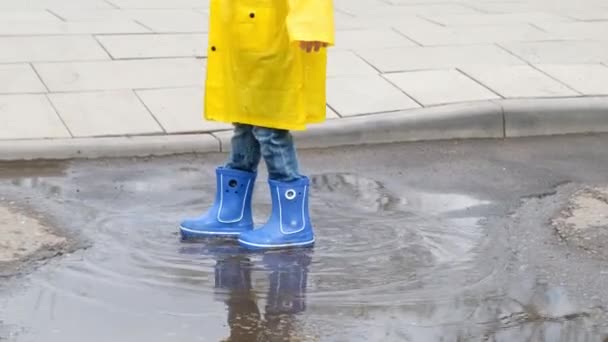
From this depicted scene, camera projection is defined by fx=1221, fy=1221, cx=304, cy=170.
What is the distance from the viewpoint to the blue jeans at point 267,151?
5180 millimetres

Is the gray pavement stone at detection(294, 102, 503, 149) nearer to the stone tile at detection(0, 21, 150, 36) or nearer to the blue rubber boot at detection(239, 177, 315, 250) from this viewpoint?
the blue rubber boot at detection(239, 177, 315, 250)

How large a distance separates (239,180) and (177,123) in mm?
1752

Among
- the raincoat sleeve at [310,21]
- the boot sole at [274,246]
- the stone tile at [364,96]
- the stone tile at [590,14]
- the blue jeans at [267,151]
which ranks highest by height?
the raincoat sleeve at [310,21]

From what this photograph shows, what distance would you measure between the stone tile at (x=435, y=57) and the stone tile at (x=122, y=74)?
A: 49.3 inches

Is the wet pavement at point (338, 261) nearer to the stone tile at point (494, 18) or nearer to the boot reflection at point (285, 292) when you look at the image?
the boot reflection at point (285, 292)

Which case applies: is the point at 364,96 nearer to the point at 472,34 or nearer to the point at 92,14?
the point at 472,34

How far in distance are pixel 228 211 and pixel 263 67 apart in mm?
712

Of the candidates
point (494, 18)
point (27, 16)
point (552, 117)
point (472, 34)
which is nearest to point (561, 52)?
point (472, 34)

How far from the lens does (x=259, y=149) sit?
5375mm

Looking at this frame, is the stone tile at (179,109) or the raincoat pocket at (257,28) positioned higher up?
the raincoat pocket at (257,28)

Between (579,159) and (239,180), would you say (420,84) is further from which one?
(239,180)

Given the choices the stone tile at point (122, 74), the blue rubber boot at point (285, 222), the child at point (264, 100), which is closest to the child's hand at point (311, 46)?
the child at point (264, 100)

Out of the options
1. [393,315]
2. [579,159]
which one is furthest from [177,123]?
[393,315]

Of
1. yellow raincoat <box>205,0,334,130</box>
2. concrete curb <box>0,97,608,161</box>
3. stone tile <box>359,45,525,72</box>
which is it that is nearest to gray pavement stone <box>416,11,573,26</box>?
stone tile <box>359,45,525,72</box>
